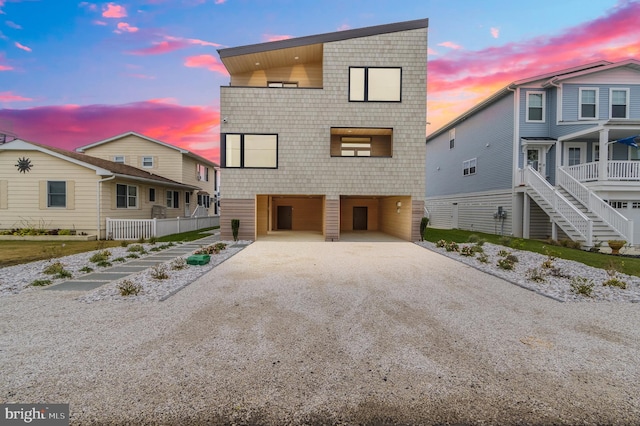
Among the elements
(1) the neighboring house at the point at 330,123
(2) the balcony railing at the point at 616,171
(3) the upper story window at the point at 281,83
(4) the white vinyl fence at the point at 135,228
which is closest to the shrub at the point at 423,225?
(1) the neighboring house at the point at 330,123

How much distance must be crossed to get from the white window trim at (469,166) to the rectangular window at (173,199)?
23.5 m

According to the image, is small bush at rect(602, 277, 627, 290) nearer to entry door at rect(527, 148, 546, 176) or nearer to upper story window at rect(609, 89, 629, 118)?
entry door at rect(527, 148, 546, 176)

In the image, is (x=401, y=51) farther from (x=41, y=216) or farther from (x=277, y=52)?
(x=41, y=216)

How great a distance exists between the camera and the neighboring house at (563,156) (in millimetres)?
13078

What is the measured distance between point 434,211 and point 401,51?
1680 cm

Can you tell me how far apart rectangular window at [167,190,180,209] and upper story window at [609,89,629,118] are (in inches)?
1177

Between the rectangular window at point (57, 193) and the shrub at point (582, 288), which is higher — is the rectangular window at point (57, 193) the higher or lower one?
the higher one

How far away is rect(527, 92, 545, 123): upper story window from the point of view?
52.8 ft

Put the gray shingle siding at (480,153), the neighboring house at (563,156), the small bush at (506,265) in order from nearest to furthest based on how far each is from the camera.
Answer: the small bush at (506,265) < the neighboring house at (563,156) < the gray shingle siding at (480,153)

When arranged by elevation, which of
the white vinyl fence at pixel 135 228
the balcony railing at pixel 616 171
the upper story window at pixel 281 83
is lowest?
the white vinyl fence at pixel 135 228

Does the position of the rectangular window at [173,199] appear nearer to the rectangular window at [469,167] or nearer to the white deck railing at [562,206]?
the rectangular window at [469,167]

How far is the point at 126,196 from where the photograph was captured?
1609 centimetres

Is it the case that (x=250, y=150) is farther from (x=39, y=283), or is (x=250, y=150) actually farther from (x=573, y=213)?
(x=573, y=213)

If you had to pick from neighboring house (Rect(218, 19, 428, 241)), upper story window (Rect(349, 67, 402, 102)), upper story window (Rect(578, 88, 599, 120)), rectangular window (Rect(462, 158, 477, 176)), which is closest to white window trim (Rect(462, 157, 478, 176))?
rectangular window (Rect(462, 158, 477, 176))
